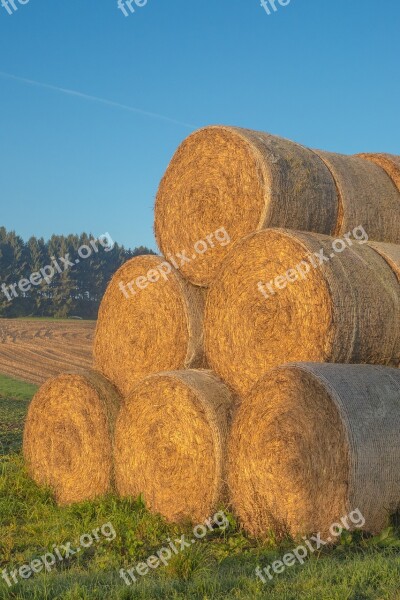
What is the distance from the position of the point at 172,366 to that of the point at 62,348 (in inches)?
1040

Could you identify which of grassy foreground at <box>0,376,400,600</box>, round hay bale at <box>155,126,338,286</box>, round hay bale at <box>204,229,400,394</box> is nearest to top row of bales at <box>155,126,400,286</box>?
round hay bale at <box>155,126,338,286</box>

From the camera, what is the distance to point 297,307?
22.6 feet

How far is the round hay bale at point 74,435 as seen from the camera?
27.6 feet

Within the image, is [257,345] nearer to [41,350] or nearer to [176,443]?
[176,443]

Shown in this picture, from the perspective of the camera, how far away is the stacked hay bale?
630 centimetres

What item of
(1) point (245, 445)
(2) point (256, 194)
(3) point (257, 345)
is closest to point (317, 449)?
(1) point (245, 445)

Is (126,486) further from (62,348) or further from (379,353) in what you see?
(62,348)

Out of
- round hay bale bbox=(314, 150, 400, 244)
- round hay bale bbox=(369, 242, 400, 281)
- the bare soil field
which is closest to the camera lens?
round hay bale bbox=(369, 242, 400, 281)

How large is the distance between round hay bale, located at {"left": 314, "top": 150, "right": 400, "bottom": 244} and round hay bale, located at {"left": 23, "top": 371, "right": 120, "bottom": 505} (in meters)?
3.40

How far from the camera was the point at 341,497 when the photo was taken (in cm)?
603

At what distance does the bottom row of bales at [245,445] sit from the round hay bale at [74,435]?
0.02 metres

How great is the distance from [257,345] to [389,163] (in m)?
3.57

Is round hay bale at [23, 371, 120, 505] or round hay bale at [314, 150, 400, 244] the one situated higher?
round hay bale at [314, 150, 400, 244]

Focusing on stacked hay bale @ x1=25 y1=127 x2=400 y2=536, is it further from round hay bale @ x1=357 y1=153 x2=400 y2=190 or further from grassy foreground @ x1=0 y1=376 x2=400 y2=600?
grassy foreground @ x1=0 y1=376 x2=400 y2=600
